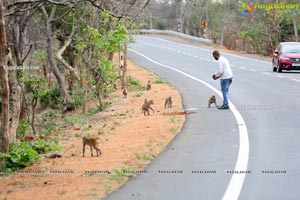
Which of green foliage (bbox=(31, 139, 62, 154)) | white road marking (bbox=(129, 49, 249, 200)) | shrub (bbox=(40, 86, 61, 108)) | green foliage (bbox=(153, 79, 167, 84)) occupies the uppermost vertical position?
white road marking (bbox=(129, 49, 249, 200))

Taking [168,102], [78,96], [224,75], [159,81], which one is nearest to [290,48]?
[159,81]

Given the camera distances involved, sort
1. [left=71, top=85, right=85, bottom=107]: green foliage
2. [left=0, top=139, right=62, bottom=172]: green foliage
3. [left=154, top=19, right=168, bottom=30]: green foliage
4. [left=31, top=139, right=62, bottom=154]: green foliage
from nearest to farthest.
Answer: [left=0, top=139, right=62, bottom=172]: green foliage
[left=31, top=139, right=62, bottom=154]: green foliage
[left=71, top=85, right=85, bottom=107]: green foliage
[left=154, top=19, right=168, bottom=30]: green foliage

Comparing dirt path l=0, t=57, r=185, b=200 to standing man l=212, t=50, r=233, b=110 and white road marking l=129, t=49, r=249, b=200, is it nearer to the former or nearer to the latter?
standing man l=212, t=50, r=233, b=110

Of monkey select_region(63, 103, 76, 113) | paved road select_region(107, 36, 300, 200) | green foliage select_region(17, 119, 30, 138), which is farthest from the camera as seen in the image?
monkey select_region(63, 103, 76, 113)

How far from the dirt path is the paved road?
1.00 feet

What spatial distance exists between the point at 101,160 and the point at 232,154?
231 cm

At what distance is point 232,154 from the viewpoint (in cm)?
1073

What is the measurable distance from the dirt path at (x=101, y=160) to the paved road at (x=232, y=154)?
30 cm

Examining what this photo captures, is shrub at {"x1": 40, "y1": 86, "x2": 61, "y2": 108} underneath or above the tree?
underneath

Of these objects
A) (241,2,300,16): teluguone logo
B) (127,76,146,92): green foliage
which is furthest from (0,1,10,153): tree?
(241,2,300,16): teluguone logo

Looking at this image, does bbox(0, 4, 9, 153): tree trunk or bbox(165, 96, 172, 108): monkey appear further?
bbox(165, 96, 172, 108): monkey

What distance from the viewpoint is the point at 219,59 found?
1716cm

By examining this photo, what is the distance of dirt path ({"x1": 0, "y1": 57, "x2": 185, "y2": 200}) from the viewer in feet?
28.8

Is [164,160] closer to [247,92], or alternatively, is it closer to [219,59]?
[219,59]
